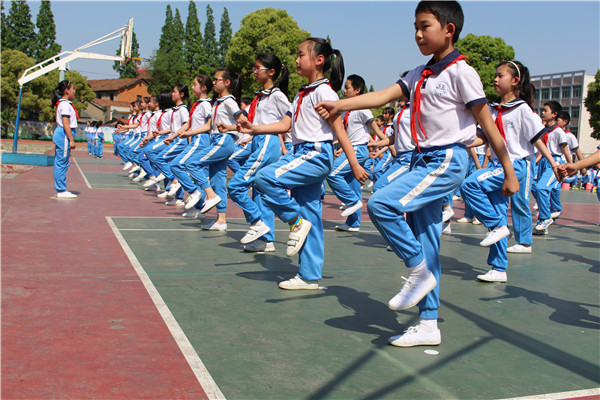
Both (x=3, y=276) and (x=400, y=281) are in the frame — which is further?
(x=400, y=281)

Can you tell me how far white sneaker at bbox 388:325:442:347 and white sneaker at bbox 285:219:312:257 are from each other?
1.17m

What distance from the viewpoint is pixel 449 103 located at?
366cm

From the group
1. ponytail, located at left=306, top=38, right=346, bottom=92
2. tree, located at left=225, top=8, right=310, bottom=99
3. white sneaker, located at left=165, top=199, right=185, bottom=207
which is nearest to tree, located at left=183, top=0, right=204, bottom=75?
tree, located at left=225, top=8, right=310, bottom=99

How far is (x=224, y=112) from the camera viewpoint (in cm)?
778

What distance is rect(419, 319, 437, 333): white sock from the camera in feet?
12.0

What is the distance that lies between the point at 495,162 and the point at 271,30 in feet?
154

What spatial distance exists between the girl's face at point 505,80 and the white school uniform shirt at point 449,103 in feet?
8.21

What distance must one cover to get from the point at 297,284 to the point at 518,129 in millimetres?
2988

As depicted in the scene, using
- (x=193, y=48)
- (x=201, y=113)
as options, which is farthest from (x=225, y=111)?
(x=193, y=48)

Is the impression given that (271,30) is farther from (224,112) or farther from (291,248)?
(291,248)

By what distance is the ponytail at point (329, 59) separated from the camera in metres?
4.98

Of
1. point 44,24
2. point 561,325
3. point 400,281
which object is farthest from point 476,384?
point 44,24

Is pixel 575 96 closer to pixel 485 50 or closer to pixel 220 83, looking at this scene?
pixel 485 50

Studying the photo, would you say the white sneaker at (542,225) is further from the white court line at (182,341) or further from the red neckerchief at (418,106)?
the white court line at (182,341)
